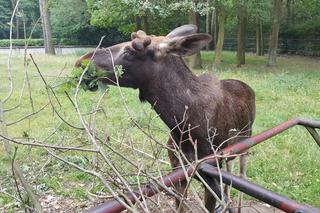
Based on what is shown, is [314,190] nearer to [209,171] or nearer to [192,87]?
[192,87]

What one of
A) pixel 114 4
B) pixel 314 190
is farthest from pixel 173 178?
pixel 114 4

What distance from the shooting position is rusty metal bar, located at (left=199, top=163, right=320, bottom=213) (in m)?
1.94

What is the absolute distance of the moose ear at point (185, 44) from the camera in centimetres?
358

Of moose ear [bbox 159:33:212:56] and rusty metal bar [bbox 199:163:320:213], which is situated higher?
moose ear [bbox 159:33:212:56]

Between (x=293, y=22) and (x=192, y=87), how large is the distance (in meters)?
39.9

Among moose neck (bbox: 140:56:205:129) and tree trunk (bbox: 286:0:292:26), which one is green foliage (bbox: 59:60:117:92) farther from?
tree trunk (bbox: 286:0:292:26)

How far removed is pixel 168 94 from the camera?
3660 millimetres

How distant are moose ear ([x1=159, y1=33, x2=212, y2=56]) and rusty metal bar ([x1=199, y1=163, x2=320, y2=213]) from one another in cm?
135

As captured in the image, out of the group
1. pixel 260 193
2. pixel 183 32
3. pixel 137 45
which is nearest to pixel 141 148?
pixel 183 32

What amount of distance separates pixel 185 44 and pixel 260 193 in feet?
5.78

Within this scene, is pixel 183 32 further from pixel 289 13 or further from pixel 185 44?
pixel 289 13

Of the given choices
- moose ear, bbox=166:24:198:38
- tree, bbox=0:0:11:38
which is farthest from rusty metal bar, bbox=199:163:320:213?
tree, bbox=0:0:11:38

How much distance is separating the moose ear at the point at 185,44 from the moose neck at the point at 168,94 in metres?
0.08

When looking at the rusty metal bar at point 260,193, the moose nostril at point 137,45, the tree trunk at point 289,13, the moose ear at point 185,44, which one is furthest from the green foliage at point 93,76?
Answer: the tree trunk at point 289,13
